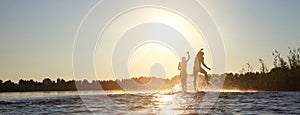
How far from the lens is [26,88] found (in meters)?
106

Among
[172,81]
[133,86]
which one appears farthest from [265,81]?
[133,86]

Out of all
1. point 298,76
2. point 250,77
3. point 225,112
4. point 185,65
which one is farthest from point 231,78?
point 225,112

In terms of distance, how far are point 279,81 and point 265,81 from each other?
2535mm

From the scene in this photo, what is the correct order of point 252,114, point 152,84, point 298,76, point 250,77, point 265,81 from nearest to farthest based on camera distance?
point 252,114 < point 298,76 < point 265,81 < point 250,77 < point 152,84

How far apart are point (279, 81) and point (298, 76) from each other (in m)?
2.49

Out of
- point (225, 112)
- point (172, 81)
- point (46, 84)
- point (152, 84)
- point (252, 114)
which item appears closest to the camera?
point (252, 114)

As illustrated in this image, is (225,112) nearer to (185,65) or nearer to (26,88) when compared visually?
(185,65)

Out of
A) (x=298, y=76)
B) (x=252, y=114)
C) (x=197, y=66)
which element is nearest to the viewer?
(x=252, y=114)

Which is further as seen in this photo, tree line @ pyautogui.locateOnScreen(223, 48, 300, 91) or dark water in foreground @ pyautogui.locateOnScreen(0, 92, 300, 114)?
tree line @ pyautogui.locateOnScreen(223, 48, 300, 91)

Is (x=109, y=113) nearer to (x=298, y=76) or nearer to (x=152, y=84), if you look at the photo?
(x=298, y=76)

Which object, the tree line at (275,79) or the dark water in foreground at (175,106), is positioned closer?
the dark water in foreground at (175,106)

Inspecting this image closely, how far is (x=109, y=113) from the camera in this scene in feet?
61.1

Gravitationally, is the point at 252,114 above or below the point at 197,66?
below

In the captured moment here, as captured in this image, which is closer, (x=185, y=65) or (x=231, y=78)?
(x=185, y=65)
